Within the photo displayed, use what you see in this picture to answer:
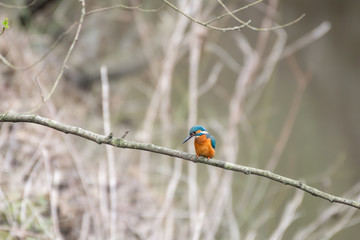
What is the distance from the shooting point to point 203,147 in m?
1.58

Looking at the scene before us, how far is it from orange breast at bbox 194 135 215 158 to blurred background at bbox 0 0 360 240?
2.54 feet

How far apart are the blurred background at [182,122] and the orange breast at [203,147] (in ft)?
2.54

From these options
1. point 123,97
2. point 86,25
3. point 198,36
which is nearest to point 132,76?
point 123,97

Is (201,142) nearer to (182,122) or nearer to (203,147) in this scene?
(203,147)

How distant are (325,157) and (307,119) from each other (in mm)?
427

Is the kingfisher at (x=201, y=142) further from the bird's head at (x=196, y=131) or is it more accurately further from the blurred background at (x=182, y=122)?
the blurred background at (x=182, y=122)

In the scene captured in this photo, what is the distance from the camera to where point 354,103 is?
13.8 ft

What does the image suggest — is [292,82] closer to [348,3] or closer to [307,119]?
[307,119]

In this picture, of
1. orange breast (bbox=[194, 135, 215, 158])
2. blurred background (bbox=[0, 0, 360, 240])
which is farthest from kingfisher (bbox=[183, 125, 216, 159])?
blurred background (bbox=[0, 0, 360, 240])

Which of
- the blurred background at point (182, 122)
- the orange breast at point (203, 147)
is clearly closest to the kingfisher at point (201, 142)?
the orange breast at point (203, 147)

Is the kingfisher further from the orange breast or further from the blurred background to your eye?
the blurred background

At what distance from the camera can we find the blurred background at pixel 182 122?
2.67 metres

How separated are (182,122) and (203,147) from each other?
2.51 metres

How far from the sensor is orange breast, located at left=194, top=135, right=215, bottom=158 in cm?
158
